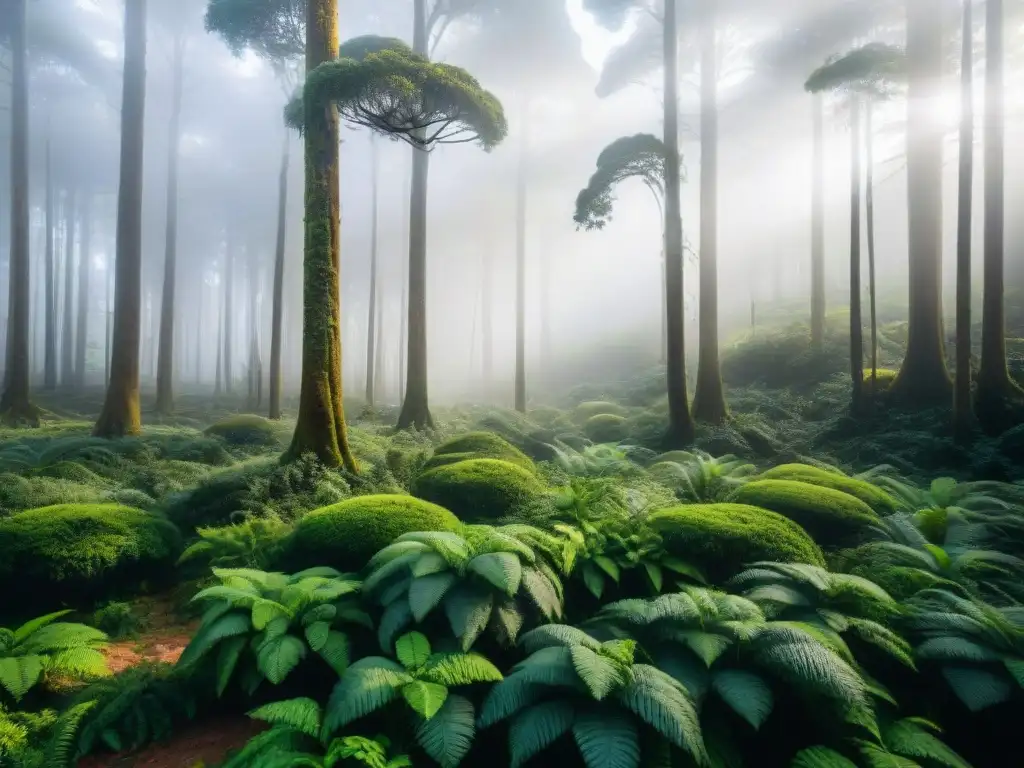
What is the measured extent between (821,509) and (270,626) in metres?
5.51

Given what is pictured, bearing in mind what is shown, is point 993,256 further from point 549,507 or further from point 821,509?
point 549,507

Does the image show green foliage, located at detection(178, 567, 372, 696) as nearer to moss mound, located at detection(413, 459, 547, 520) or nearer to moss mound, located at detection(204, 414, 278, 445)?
moss mound, located at detection(413, 459, 547, 520)

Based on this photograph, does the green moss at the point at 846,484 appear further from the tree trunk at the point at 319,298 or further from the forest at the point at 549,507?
the tree trunk at the point at 319,298

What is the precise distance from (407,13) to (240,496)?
23.0 metres

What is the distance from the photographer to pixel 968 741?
3.16 meters

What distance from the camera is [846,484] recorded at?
671 cm

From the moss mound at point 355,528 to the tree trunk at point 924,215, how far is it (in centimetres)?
1232

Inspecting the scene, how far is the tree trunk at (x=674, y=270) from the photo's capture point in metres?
12.1

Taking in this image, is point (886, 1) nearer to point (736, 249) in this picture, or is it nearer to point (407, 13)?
point (407, 13)

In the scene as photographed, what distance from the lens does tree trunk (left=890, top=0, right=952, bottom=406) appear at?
12.2 meters

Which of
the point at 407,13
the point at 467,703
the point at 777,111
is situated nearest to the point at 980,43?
the point at 777,111

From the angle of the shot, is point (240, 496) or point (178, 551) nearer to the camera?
point (178, 551)

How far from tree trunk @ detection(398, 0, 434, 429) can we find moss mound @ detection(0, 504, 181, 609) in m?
8.47

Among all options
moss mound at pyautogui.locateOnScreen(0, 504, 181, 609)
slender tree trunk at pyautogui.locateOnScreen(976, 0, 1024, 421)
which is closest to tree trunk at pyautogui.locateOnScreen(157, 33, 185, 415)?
moss mound at pyautogui.locateOnScreen(0, 504, 181, 609)
